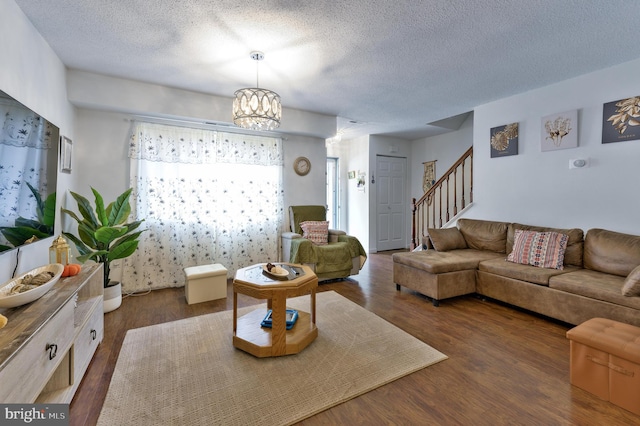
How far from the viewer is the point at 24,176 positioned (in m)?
1.78

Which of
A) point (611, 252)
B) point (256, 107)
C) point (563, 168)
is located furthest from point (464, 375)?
point (563, 168)

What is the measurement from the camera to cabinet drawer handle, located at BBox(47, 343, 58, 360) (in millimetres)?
1337

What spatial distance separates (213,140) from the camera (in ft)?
13.1

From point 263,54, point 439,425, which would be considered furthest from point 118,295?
point 439,425

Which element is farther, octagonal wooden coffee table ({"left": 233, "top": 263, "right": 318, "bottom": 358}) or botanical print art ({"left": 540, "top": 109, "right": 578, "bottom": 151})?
botanical print art ({"left": 540, "top": 109, "right": 578, "bottom": 151})

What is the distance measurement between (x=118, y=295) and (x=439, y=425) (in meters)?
3.17

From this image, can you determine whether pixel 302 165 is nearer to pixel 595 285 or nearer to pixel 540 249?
pixel 540 249

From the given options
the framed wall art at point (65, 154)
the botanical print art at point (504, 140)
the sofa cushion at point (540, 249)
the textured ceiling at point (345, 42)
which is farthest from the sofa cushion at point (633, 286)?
the framed wall art at point (65, 154)

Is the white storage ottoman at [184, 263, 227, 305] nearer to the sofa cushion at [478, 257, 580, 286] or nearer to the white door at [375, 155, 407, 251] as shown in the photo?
the sofa cushion at [478, 257, 580, 286]

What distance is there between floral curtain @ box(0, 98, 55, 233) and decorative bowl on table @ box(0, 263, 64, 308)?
26cm

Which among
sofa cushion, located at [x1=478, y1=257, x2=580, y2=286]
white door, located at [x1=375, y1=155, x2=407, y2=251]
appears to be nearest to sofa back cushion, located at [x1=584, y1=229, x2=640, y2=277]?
sofa cushion, located at [x1=478, y1=257, x2=580, y2=286]

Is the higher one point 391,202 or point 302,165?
point 302,165

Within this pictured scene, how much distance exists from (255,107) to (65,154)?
203 centimetres

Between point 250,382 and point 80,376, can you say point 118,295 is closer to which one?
point 80,376
